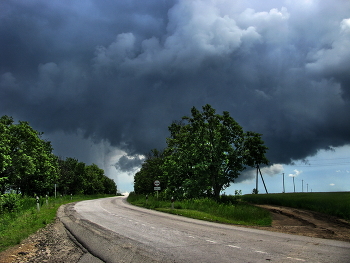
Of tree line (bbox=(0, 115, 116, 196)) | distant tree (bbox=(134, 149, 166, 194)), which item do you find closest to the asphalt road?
tree line (bbox=(0, 115, 116, 196))

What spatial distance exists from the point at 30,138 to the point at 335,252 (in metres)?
43.3

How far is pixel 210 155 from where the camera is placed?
1481 inches

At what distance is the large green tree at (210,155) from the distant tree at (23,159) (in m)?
19.3

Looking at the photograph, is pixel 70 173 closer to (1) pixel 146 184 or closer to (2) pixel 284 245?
(1) pixel 146 184

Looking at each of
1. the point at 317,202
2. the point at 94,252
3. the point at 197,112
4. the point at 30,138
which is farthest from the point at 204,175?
the point at 94,252

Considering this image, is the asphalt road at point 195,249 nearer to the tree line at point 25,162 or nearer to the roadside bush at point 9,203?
the roadside bush at point 9,203

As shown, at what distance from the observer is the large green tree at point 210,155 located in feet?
121

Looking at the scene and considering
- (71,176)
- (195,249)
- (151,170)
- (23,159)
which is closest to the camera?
(195,249)

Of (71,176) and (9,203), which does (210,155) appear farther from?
(71,176)

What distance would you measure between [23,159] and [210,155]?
23661 millimetres

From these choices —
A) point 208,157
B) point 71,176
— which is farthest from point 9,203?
point 71,176

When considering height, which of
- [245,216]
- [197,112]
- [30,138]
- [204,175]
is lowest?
[245,216]

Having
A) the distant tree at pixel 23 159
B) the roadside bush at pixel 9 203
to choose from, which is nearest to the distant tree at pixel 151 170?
the distant tree at pixel 23 159

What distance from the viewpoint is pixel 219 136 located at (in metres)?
38.2
